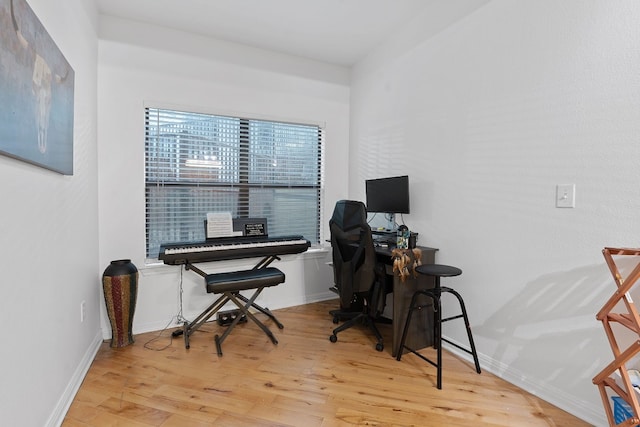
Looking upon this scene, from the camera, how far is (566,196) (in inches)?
73.0

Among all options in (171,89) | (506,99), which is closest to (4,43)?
(171,89)

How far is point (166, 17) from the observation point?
2.87 m

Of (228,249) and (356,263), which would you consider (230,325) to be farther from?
(356,263)

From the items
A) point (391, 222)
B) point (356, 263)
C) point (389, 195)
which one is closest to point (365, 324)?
point (356, 263)

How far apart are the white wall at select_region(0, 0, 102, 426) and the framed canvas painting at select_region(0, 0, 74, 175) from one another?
89 millimetres

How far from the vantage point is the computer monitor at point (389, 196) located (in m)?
2.86

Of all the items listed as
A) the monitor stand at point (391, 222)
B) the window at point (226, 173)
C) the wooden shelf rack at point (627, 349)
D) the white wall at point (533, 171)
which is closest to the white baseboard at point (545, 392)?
the white wall at point (533, 171)

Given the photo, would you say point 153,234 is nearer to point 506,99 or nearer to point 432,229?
point 432,229

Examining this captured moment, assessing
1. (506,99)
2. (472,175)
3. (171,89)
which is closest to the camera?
(506,99)

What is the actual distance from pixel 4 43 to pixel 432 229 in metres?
2.75

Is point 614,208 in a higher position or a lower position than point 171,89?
lower

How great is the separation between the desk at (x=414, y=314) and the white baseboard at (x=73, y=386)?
2.13m

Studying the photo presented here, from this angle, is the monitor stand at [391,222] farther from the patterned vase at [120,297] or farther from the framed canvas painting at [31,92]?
the framed canvas painting at [31,92]

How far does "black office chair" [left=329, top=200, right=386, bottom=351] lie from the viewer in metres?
2.60
